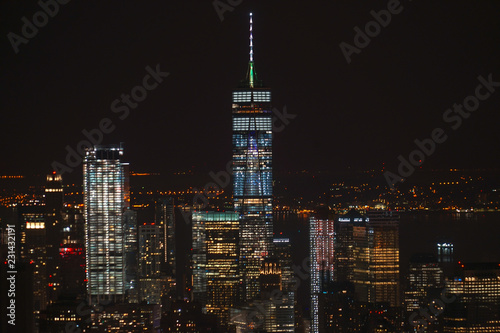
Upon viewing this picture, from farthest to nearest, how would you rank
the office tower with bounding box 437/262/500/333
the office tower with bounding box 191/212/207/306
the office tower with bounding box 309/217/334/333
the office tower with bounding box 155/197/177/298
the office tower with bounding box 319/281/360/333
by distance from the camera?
1. the office tower with bounding box 155/197/177/298
2. the office tower with bounding box 191/212/207/306
3. the office tower with bounding box 309/217/334/333
4. the office tower with bounding box 319/281/360/333
5. the office tower with bounding box 437/262/500/333

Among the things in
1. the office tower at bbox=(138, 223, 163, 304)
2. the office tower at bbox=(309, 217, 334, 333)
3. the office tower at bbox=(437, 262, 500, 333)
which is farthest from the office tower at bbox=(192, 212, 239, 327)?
the office tower at bbox=(437, 262, 500, 333)

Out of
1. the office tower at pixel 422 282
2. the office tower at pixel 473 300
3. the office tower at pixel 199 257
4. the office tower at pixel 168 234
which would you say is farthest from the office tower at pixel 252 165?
the office tower at pixel 473 300

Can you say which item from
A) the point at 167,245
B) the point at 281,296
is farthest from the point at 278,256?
the point at 281,296

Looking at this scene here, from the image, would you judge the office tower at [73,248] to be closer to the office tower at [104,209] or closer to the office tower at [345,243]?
the office tower at [104,209]

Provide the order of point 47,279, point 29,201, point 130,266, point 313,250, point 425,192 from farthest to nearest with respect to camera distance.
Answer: point 425,192
point 313,250
point 130,266
point 29,201
point 47,279

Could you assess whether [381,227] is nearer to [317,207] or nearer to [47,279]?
[317,207]

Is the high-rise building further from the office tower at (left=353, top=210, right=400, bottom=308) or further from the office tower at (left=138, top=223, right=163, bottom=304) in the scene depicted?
the office tower at (left=138, top=223, right=163, bottom=304)
